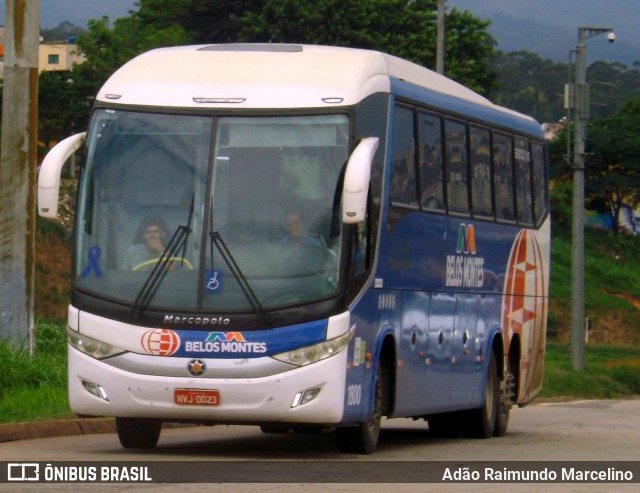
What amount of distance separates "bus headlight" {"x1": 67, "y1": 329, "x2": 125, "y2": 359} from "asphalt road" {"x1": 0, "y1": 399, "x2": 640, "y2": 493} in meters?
0.82

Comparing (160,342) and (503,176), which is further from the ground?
(503,176)

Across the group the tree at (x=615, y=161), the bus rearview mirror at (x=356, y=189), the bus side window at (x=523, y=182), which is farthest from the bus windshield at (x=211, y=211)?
the tree at (x=615, y=161)

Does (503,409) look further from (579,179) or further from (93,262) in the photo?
(579,179)

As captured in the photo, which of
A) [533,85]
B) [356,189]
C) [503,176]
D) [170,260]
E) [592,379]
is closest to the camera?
[356,189]

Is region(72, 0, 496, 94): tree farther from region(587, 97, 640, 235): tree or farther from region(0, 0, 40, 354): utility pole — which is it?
region(0, 0, 40, 354): utility pole

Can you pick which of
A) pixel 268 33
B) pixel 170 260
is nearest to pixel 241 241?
pixel 170 260

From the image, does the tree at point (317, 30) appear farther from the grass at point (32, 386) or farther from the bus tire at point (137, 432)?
the bus tire at point (137, 432)

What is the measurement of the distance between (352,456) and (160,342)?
86.6 inches

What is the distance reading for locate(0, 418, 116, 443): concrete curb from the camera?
14.6 meters

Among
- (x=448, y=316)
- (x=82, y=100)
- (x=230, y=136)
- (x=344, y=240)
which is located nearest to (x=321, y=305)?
(x=344, y=240)

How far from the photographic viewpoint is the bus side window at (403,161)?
14.4 metres

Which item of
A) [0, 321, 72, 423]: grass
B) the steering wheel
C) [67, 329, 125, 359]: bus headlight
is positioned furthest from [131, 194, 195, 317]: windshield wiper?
[0, 321, 72, 423]: grass

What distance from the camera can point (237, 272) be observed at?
1272 centimetres

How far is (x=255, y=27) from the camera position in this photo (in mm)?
60562
